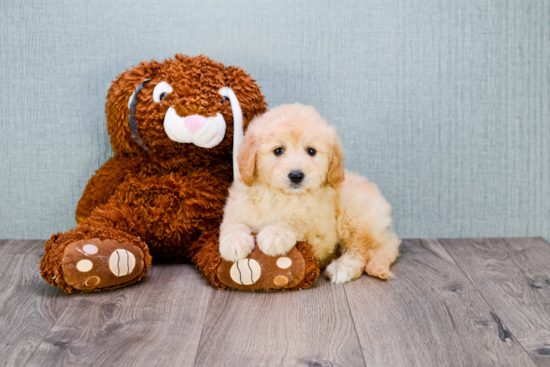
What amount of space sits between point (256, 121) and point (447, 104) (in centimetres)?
94

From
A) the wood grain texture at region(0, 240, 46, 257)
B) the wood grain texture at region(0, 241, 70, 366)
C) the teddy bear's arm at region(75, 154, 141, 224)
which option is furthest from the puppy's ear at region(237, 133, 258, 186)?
the wood grain texture at region(0, 240, 46, 257)

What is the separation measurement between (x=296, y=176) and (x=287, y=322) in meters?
0.43

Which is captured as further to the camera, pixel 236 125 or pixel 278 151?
pixel 236 125

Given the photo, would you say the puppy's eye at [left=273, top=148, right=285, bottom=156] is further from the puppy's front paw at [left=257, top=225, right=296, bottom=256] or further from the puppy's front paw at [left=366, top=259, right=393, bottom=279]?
the puppy's front paw at [left=366, top=259, right=393, bottom=279]

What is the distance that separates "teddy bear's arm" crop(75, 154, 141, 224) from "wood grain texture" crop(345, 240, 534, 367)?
92cm

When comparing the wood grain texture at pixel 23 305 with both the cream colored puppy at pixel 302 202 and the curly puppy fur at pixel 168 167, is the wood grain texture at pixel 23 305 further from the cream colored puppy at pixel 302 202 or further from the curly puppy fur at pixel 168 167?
the cream colored puppy at pixel 302 202

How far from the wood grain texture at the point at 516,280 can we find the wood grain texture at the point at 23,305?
49.3 inches

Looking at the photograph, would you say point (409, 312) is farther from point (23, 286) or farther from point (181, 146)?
point (23, 286)

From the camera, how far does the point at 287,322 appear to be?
4.57 ft

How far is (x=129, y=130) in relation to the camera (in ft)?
5.95

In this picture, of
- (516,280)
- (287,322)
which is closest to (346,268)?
(287,322)

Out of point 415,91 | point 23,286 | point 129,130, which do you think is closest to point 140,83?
point 129,130

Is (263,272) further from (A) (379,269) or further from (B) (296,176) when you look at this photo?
(A) (379,269)

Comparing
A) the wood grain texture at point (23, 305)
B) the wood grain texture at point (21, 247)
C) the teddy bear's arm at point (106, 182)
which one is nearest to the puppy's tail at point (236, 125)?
the teddy bear's arm at point (106, 182)
